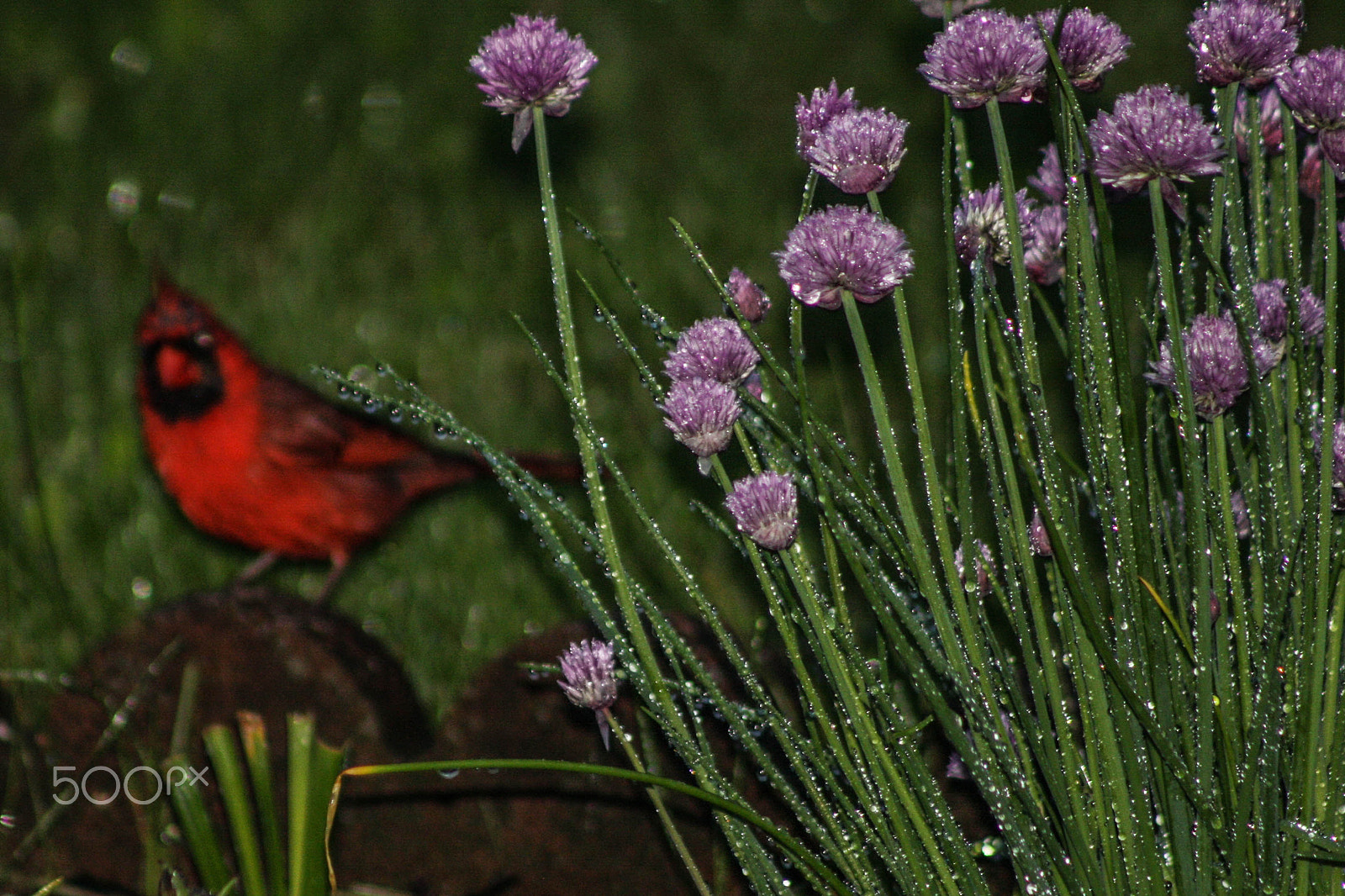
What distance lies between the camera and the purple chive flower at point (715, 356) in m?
1.31

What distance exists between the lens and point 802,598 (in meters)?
1.27

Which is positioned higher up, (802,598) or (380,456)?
(380,456)

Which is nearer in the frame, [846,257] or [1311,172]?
[846,257]

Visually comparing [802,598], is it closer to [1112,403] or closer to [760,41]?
[1112,403]

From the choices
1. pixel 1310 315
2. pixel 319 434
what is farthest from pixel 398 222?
pixel 1310 315

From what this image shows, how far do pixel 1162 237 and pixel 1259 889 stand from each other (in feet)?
1.79

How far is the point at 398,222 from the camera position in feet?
16.3

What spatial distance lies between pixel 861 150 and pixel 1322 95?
16.7 inches

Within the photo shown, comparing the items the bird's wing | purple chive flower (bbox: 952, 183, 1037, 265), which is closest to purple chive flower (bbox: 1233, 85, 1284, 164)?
purple chive flower (bbox: 952, 183, 1037, 265)

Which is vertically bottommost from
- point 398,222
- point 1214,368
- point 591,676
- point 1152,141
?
point 591,676

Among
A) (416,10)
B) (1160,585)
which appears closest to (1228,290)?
(1160,585)

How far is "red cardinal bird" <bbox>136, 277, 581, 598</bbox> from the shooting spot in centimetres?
304

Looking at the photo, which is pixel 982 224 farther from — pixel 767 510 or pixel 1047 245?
pixel 767 510

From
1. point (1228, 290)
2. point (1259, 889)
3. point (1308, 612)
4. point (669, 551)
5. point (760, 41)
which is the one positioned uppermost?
point (760, 41)
